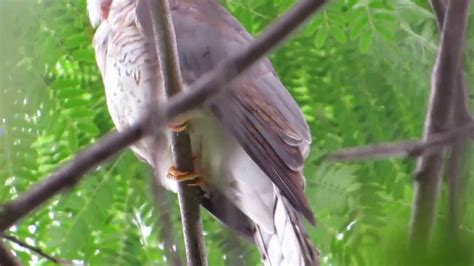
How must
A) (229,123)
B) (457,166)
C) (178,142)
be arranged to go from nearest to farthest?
(457,166)
(178,142)
(229,123)

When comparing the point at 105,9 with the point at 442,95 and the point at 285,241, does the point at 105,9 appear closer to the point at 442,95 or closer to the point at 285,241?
the point at 285,241

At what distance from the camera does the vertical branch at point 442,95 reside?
1.04 m

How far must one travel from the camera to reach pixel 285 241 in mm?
2480

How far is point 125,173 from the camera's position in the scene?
10.1 feet

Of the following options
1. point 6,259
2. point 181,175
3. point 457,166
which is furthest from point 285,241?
point 457,166

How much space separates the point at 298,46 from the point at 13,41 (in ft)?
4.24

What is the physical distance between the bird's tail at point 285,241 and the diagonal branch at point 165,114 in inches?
47.4

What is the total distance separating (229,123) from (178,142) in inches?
13.0

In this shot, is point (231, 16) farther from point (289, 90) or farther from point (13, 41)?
point (13, 41)

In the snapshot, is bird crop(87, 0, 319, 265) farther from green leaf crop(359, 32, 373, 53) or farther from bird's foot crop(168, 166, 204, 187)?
green leaf crop(359, 32, 373, 53)

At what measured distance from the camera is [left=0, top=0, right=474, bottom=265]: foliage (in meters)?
2.68

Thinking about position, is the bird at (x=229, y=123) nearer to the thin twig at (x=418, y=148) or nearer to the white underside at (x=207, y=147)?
the white underside at (x=207, y=147)

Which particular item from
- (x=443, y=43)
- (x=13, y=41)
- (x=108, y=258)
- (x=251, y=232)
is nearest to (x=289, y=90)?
(x=251, y=232)

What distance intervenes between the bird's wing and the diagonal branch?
1151 millimetres
